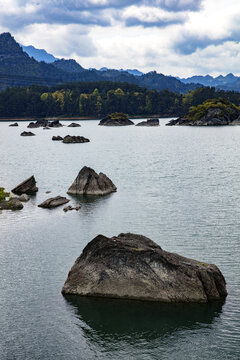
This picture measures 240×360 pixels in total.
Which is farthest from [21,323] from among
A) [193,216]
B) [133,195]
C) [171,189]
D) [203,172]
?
[203,172]

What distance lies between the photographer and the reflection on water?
2442cm

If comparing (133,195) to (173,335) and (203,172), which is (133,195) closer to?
(203,172)

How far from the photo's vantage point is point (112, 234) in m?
42.8

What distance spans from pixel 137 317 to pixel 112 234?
17.4 meters

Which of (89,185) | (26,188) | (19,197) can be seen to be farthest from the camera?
(26,188)

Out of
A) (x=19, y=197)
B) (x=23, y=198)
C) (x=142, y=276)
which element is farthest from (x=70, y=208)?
(x=142, y=276)

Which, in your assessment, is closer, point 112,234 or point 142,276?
point 142,276

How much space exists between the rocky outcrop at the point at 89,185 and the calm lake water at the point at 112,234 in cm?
203

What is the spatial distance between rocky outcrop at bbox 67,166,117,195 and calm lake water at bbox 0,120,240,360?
79.8 inches

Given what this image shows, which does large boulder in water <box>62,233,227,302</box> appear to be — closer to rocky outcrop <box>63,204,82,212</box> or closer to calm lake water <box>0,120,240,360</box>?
calm lake water <box>0,120,240,360</box>

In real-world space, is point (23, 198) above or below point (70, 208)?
above

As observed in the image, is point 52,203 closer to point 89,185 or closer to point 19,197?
point 19,197

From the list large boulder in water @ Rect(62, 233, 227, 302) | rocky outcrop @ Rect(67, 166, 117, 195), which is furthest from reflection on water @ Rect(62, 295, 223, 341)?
rocky outcrop @ Rect(67, 166, 117, 195)

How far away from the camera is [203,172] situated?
81.8 metres
